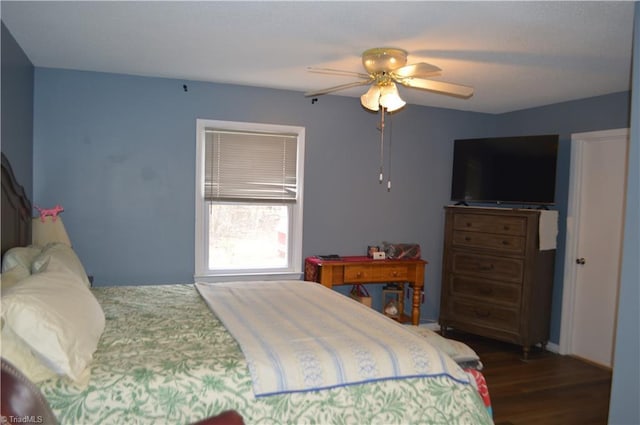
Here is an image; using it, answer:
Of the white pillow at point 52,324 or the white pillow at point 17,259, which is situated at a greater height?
the white pillow at point 17,259

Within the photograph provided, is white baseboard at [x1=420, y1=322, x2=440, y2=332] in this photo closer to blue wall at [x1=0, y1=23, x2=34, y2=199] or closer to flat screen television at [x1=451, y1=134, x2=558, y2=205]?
flat screen television at [x1=451, y1=134, x2=558, y2=205]

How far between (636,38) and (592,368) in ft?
9.80

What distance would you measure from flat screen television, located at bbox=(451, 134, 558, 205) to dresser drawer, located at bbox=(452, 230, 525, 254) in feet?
1.23

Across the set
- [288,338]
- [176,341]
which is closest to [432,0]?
[288,338]

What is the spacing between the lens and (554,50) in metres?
2.85

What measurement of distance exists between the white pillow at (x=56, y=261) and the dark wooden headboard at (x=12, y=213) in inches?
7.8

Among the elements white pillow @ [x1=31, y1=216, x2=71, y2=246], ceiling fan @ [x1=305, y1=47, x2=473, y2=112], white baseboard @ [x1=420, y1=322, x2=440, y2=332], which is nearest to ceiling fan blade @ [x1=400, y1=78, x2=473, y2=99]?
ceiling fan @ [x1=305, y1=47, x2=473, y2=112]

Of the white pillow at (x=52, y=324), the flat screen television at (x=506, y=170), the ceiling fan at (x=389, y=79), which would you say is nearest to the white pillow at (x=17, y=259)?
the white pillow at (x=52, y=324)

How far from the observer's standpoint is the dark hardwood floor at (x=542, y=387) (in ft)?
9.85

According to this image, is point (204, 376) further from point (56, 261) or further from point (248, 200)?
point (248, 200)

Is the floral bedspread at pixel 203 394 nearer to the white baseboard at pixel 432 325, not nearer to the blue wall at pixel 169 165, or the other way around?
the blue wall at pixel 169 165

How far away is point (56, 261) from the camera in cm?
234

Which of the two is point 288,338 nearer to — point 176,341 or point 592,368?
point 176,341

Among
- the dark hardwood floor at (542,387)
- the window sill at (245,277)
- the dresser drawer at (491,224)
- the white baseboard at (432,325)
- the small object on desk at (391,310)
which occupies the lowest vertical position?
the dark hardwood floor at (542,387)
